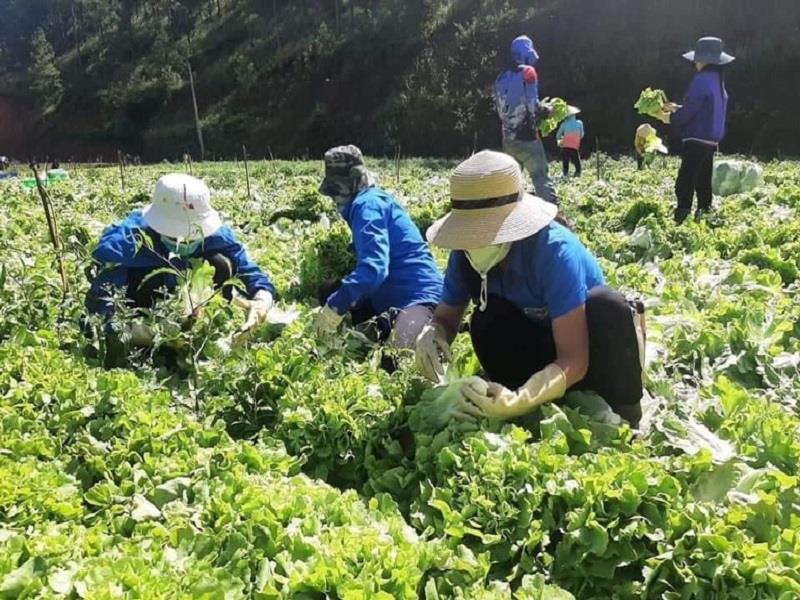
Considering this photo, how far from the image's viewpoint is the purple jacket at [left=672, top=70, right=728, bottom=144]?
707 cm

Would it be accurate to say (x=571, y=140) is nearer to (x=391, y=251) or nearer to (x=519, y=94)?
(x=519, y=94)

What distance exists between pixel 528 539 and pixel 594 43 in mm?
34041

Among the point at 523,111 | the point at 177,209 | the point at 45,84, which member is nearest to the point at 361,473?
the point at 177,209

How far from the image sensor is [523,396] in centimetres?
277

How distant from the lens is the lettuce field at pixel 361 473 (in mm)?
2074

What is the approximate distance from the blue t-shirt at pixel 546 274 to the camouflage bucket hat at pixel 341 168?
1.33 meters

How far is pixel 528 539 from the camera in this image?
231cm

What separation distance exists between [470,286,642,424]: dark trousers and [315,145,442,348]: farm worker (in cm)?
80

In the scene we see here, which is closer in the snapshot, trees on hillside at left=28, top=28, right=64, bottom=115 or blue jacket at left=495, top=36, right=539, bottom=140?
blue jacket at left=495, top=36, right=539, bottom=140

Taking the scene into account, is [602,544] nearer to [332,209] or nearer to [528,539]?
[528,539]

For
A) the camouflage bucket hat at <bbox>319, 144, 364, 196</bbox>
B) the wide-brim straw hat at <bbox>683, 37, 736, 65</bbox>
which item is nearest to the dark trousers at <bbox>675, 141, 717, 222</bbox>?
the wide-brim straw hat at <bbox>683, 37, 736, 65</bbox>

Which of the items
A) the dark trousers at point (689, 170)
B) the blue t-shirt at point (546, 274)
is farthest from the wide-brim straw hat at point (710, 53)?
the blue t-shirt at point (546, 274)

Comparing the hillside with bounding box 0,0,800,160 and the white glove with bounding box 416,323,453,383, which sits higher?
the white glove with bounding box 416,323,453,383

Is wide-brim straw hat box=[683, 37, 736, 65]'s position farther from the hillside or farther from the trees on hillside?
the trees on hillside
